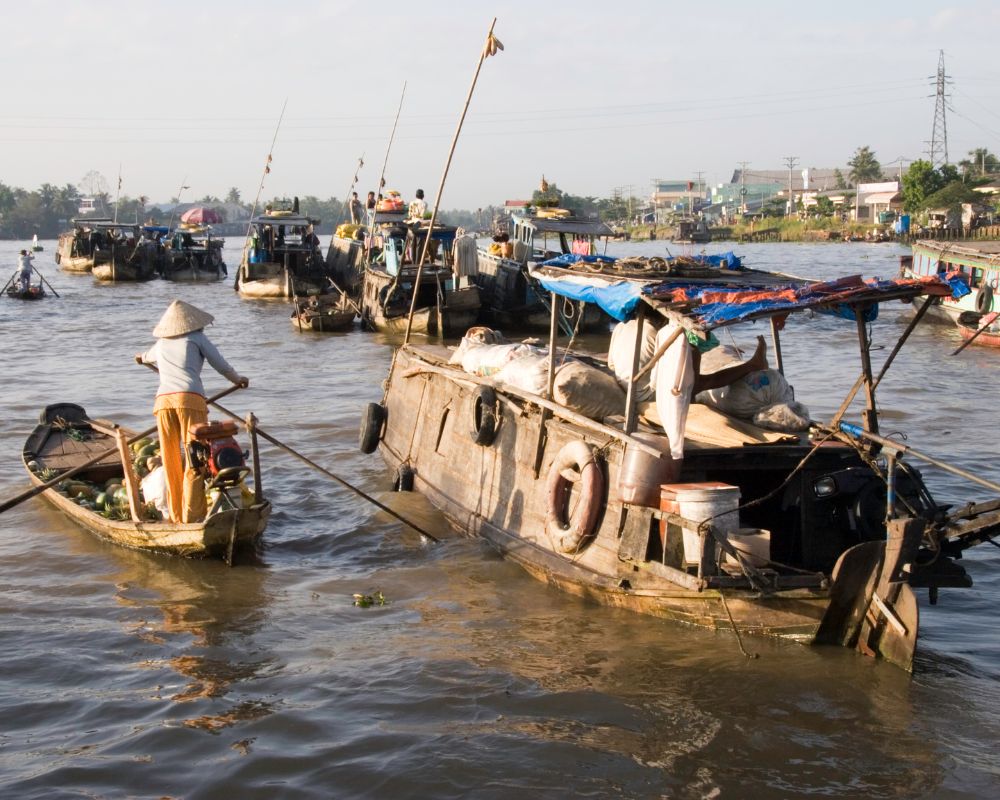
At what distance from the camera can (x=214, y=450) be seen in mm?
8000

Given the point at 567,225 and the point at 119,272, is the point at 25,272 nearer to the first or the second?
the point at 119,272

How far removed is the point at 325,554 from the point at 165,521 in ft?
4.38

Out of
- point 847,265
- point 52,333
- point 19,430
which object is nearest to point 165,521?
point 19,430

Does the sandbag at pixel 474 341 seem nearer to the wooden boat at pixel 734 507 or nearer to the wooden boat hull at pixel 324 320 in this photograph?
the wooden boat at pixel 734 507

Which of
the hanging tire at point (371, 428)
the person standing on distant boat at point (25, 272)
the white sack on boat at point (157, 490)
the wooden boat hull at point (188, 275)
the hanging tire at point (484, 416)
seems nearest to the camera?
the hanging tire at point (484, 416)

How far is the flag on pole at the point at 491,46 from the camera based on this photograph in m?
9.91

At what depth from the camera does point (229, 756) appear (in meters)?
5.56

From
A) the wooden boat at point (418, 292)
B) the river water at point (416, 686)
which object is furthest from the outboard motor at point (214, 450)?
the wooden boat at point (418, 292)

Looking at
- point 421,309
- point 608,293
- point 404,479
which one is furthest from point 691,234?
point 608,293

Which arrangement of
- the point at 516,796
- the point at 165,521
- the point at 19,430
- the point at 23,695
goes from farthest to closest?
1. the point at 19,430
2. the point at 165,521
3. the point at 23,695
4. the point at 516,796


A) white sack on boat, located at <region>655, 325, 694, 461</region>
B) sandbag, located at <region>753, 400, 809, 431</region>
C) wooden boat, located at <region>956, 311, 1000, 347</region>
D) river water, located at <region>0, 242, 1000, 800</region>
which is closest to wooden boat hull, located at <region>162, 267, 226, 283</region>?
wooden boat, located at <region>956, 311, 1000, 347</region>

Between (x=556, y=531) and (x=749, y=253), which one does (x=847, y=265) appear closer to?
(x=749, y=253)

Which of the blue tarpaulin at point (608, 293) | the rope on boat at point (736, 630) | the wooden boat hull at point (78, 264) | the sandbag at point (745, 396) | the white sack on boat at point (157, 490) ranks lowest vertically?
the rope on boat at point (736, 630)

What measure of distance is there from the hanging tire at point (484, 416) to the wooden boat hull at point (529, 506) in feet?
0.18
